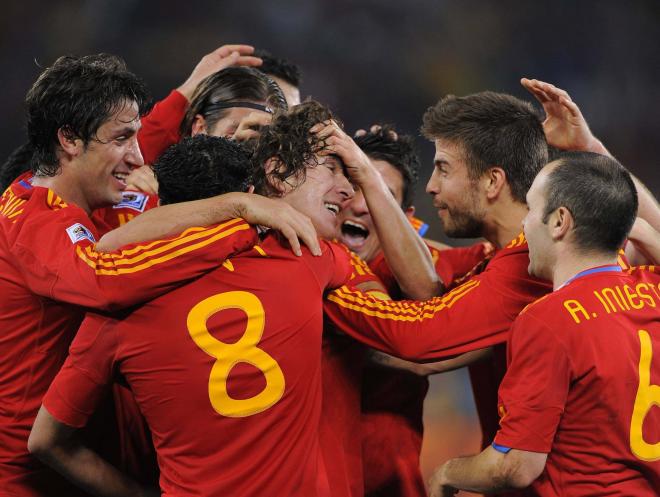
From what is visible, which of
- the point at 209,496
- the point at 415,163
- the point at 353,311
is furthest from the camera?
the point at 415,163

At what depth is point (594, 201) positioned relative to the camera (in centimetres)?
233

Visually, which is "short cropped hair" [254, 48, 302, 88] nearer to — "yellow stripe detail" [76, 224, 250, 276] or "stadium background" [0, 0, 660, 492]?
"stadium background" [0, 0, 660, 492]

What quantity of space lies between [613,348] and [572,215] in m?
0.38

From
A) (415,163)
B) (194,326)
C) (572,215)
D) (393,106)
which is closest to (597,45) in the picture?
(393,106)

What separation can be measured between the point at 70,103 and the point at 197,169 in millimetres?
617

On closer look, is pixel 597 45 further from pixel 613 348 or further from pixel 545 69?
pixel 613 348

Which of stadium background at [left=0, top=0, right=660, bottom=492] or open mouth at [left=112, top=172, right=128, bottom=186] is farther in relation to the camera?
stadium background at [left=0, top=0, right=660, bottom=492]

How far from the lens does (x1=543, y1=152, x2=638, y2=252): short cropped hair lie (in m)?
2.33

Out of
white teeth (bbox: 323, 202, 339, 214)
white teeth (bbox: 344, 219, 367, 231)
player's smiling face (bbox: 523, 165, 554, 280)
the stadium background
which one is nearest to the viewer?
player's smiling face (bbox: 523, 165, 554, 280)

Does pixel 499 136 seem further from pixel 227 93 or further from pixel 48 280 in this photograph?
pixel 48 280

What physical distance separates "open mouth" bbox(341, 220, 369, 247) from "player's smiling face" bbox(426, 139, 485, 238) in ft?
2.51

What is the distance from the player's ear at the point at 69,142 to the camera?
2.67m

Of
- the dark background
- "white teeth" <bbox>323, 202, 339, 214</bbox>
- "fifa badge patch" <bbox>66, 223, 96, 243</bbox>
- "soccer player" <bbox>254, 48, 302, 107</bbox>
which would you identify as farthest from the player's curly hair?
the dark background

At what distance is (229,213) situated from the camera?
89.3 inches
